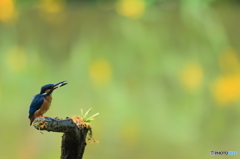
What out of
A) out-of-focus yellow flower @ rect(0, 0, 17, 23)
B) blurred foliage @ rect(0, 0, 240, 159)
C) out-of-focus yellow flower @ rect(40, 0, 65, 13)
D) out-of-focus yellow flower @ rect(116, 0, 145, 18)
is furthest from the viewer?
out-of-focus yellow flower @ rect(40, 0, 65, 13)

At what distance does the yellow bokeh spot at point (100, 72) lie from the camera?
223 cm

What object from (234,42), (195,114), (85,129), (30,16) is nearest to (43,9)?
(30,16)

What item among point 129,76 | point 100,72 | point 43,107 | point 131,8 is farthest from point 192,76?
point 131,8

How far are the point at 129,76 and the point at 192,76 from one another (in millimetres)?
340

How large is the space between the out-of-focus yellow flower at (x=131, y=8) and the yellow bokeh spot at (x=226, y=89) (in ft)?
5.08

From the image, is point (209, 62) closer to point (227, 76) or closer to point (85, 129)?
point (227, 76)

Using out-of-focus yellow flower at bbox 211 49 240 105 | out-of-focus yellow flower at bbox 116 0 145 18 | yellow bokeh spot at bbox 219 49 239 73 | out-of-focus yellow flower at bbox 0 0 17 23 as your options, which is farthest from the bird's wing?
out-of-focus yellow flower at bbox 116 0 145 18

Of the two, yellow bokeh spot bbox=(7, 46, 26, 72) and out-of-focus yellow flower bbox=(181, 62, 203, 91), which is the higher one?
yellow bokeh spot bbox=(7, 46, 26, 72)

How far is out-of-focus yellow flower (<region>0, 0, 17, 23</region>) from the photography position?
3581mm

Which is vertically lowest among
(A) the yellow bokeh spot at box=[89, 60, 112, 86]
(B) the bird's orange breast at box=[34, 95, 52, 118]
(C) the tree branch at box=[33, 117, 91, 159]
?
(C) the tree branch at box=[33, 117, 91, 159]

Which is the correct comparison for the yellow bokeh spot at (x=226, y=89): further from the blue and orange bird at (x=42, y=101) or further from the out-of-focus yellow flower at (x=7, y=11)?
the out-of-focus yellow flower at (x=7, y=11)

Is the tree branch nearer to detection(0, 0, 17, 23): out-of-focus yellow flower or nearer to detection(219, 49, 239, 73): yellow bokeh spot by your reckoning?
detection(219, 49, 239, 73): yellow bokeh spot

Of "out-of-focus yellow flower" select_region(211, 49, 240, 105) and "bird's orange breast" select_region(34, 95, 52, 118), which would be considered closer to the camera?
"bird's orange breast" select_region(34, 95, 52, 118)

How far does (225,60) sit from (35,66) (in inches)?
43.9
